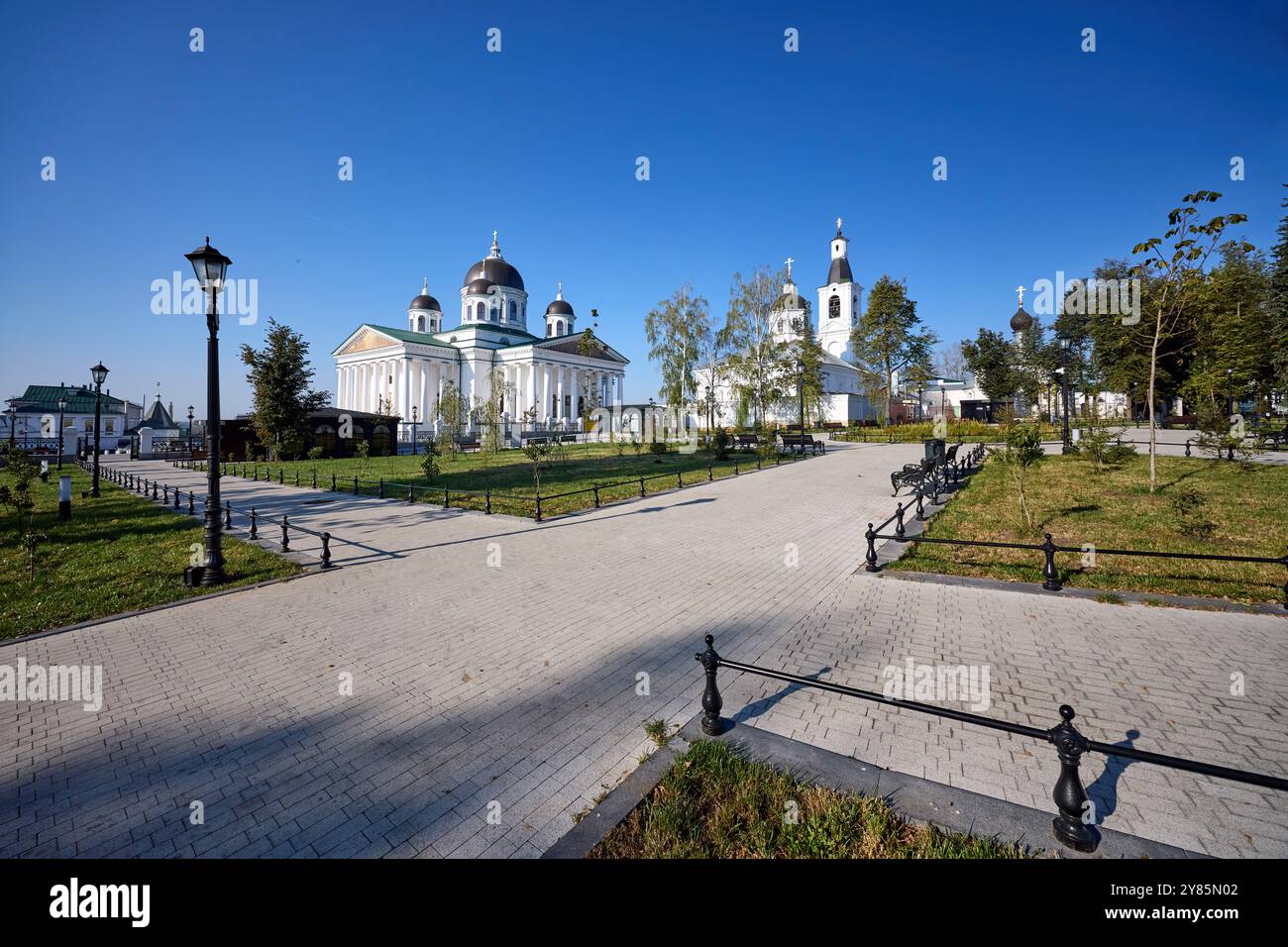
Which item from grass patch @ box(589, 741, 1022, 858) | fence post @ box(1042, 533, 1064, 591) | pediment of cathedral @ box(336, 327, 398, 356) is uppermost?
pediment of cathedral @ box(336, 327, 398, 356)

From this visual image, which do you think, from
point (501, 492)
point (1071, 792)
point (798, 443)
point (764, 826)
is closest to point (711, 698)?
point (764, 826)

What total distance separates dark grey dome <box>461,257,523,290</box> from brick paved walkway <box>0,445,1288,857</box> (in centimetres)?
7464

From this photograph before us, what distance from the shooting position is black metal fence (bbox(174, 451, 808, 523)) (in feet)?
47.5

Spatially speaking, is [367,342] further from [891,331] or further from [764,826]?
[764,826]

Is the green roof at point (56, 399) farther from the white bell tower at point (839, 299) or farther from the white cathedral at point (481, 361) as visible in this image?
the white bell tower at point (839, 299)

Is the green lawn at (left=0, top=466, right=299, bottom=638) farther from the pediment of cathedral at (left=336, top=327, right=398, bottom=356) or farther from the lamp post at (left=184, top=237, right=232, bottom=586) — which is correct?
the pediment of cathedral at (left=336, top=327, right=398, bottom=356)

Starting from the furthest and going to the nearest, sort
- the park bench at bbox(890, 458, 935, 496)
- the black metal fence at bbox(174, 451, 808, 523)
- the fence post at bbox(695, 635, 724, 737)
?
the park bench at bbox(890, 458, 935, 496) → the black metal fence at bbox(174, 451, 808, 523) → the fence post at bbox(695, 635, 724, 737)

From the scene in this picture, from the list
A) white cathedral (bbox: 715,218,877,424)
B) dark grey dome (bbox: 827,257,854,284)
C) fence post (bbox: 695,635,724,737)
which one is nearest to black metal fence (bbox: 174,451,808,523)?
fence post (bbox: 695,635,724,737)

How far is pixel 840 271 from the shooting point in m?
65.1

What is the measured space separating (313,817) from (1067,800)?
15.1ft

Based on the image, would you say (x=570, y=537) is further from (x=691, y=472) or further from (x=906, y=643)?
(x=691, y=472)

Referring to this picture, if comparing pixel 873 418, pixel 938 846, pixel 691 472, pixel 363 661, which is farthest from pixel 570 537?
pixel 873 418

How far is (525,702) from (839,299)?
70.5 metres

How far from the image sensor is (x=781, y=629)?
20.9 ft
